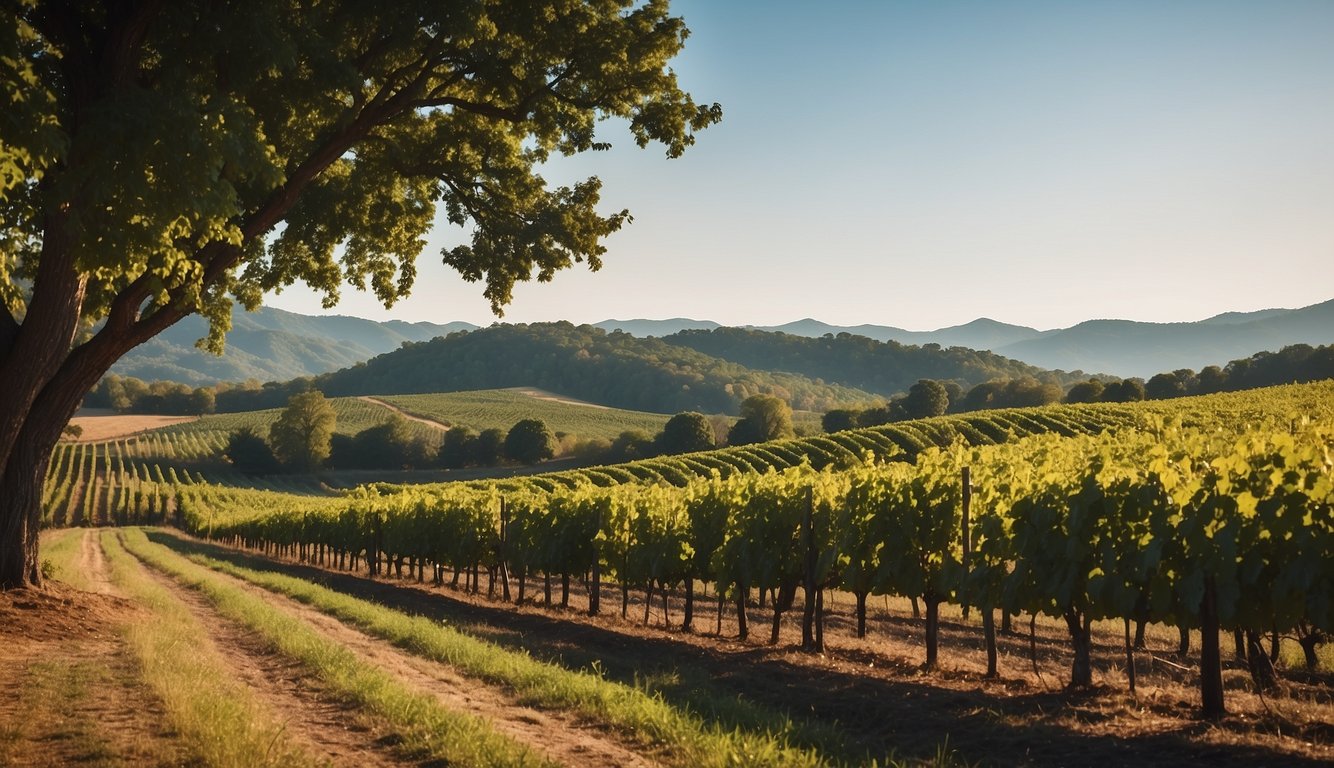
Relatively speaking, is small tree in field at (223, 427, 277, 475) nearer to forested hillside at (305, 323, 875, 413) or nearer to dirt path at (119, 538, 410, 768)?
forested hillside at (305, 323, 875, 413)

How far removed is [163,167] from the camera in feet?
26.5

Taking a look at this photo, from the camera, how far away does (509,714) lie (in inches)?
273

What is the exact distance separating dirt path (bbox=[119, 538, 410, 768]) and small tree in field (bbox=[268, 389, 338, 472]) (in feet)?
302

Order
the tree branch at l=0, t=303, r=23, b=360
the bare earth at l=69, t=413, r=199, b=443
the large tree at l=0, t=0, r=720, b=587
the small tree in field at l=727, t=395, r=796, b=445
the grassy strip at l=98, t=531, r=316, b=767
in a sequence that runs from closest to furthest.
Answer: the grassy strip at l=98, t=531, r=316, b=767, the large tree at l=0, t=0, r=720, b=587, the tree branch at l=0, t=303, r=23, b=360, the small tree in field at l=727, t=395, r=796, b=445, the bare earth at l=69, t=413, r=199, b=443

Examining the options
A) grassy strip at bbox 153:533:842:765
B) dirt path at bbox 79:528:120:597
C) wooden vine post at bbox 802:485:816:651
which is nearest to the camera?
grassy strip at bbox 153:533:842:765

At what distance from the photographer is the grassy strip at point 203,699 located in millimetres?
5258

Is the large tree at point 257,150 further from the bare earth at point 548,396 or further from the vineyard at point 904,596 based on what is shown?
the bare earth at point 548,396

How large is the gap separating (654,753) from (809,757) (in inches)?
41.1

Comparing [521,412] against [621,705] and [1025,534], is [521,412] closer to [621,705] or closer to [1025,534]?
[1025,534]

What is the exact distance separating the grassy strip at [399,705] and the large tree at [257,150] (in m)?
3.92

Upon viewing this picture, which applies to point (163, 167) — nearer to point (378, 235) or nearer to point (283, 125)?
point (283, 125)

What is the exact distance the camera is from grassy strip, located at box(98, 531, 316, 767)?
5.26 metres

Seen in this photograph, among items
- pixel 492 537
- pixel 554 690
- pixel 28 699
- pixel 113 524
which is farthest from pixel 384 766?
pixel 113 524

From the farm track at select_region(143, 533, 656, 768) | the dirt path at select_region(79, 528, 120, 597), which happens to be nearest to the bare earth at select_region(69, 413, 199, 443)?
the dirt path at select_region(79, 528, 120, 597)
